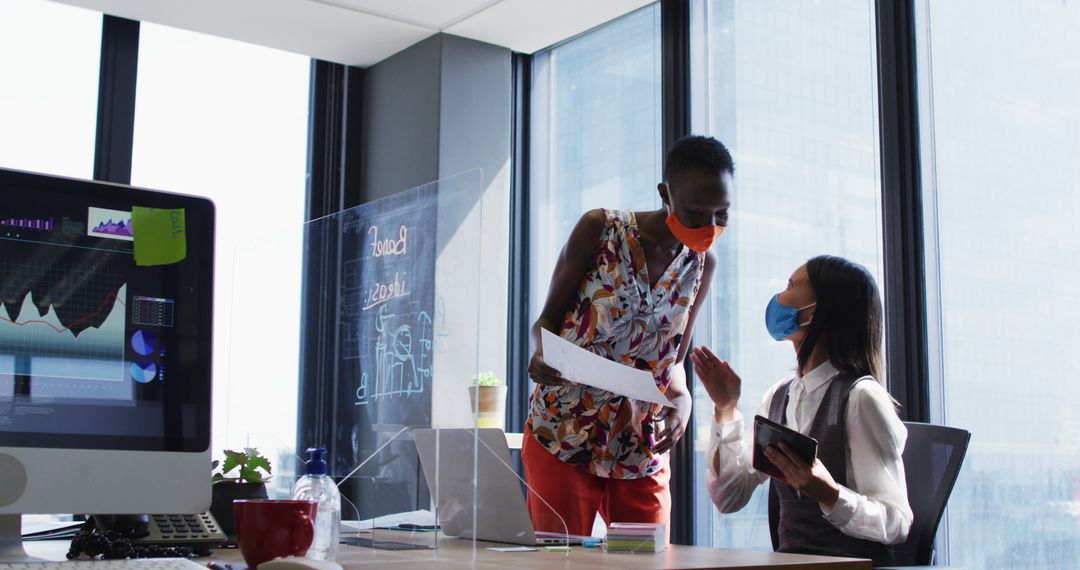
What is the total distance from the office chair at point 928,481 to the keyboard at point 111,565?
1.21m

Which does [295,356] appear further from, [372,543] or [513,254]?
[513,254]

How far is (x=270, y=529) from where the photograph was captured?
1104 millimetres

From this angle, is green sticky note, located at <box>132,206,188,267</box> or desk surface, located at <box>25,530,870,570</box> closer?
desk surface, located at <box>25,530,870,570</box>

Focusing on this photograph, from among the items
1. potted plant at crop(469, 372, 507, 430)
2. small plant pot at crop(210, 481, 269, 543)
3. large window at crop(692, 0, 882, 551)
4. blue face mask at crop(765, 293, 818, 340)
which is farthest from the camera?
potted plant at crop(469, 372, 507, 430)

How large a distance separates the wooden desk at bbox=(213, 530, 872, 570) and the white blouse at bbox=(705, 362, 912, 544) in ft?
1.26

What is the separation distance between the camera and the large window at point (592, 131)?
A: 4.02m

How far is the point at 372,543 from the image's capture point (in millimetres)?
1437

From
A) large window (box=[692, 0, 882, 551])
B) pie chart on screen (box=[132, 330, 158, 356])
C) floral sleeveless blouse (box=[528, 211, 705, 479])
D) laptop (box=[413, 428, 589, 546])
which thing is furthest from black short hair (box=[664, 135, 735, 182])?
large window (box=[692, 0, 882, 551])

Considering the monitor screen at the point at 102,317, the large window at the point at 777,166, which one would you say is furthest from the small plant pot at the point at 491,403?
the monitor screen at the point at 102,317

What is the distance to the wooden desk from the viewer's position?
1.19 m

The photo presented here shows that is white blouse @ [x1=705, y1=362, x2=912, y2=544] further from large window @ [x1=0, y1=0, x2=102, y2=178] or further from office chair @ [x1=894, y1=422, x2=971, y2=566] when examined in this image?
large window @ [x1=0, y1=0, x2=102, y2=178]

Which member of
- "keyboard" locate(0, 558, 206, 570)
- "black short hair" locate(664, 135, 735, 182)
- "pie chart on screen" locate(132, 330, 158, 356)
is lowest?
"keyboard" locate(0, 558, 206, 570)

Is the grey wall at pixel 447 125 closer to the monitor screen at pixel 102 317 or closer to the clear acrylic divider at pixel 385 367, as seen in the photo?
the clear acrylic divider at pixel 385 367

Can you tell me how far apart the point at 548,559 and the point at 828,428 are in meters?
0.82
